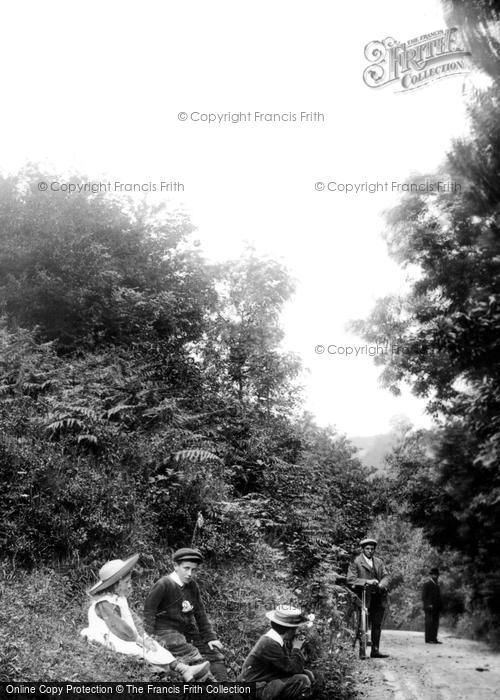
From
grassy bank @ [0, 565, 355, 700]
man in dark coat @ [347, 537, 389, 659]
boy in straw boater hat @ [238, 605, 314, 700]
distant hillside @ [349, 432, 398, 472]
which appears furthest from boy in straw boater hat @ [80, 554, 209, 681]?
man in dark coat @ [347, 537, 389, 659]

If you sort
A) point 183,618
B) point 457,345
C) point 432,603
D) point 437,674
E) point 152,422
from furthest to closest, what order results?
point 152,422
point 432,603
point 437,674
point 457,345
point 183,618

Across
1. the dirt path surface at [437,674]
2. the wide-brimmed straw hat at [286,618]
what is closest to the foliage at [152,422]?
the dirt path surface at [437,674]

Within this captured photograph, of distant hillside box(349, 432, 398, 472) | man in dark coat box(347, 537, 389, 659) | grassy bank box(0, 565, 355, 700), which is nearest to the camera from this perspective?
grassy bank box(0, 565, 355, 700)

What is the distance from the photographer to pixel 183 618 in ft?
19.1

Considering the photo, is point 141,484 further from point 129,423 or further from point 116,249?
point 116,249

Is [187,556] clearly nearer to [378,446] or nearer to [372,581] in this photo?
[378,446]

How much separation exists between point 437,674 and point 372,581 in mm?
1581

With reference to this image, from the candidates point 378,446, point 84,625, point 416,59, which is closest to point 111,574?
point 84,625

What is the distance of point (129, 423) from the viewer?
31.9ft

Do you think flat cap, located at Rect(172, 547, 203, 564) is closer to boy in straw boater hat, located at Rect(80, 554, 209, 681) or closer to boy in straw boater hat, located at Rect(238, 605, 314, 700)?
boy in straw boater hat, located at Rect(80, 554, 209, 681)

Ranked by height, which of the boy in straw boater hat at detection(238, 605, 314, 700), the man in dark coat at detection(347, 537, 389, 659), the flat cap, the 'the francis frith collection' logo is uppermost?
the 'the francis frith collection' logo

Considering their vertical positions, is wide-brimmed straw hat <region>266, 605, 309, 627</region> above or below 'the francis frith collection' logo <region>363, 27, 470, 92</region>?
below

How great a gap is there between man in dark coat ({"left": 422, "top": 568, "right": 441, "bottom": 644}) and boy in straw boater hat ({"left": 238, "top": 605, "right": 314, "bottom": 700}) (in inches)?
108

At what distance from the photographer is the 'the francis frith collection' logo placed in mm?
8477
